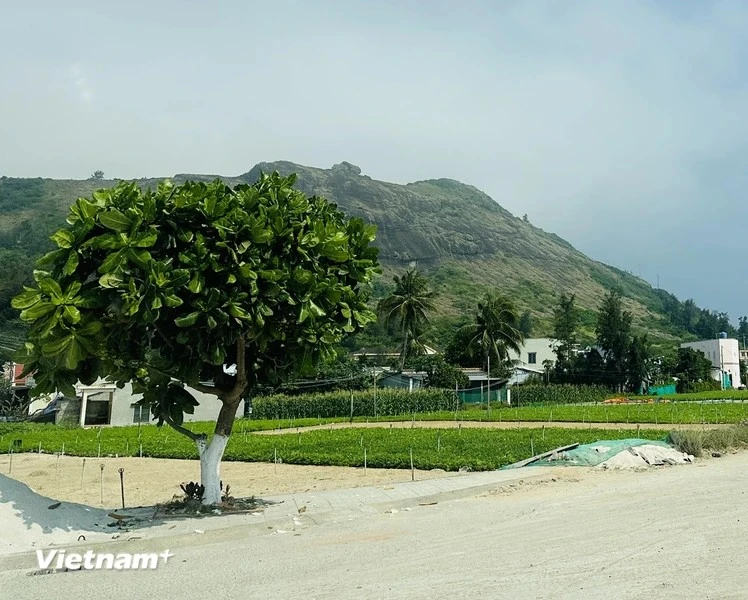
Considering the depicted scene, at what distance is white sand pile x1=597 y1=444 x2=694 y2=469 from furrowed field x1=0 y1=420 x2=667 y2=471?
2.94m

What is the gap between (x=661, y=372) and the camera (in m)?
76.8

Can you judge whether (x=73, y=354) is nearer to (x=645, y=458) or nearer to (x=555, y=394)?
(x=645, y=458)

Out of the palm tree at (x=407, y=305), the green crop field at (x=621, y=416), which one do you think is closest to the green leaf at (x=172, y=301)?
the green crop field at (x=621, y=416)

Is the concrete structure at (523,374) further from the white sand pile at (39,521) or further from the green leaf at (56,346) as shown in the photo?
the green leaf at (56,346)

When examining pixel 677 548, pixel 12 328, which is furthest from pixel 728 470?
pixel 12 328

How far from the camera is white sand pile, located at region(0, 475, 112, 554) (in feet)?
30.9

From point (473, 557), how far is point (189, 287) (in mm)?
5408

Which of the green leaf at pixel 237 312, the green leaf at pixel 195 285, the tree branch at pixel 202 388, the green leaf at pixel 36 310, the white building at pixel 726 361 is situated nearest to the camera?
the green leaf at pixel 36 310

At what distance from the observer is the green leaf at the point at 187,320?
9.51 meters

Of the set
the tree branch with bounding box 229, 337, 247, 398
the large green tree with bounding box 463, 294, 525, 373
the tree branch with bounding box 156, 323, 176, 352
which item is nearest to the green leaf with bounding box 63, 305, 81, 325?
the tree branch with bounding box 156, 323, 176, 352

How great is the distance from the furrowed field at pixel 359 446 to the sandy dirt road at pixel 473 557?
723cm

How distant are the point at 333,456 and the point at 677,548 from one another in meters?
14.2

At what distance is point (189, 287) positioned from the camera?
9547 millimetres

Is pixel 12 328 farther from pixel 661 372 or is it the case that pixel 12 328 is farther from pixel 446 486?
pixel 661 372
